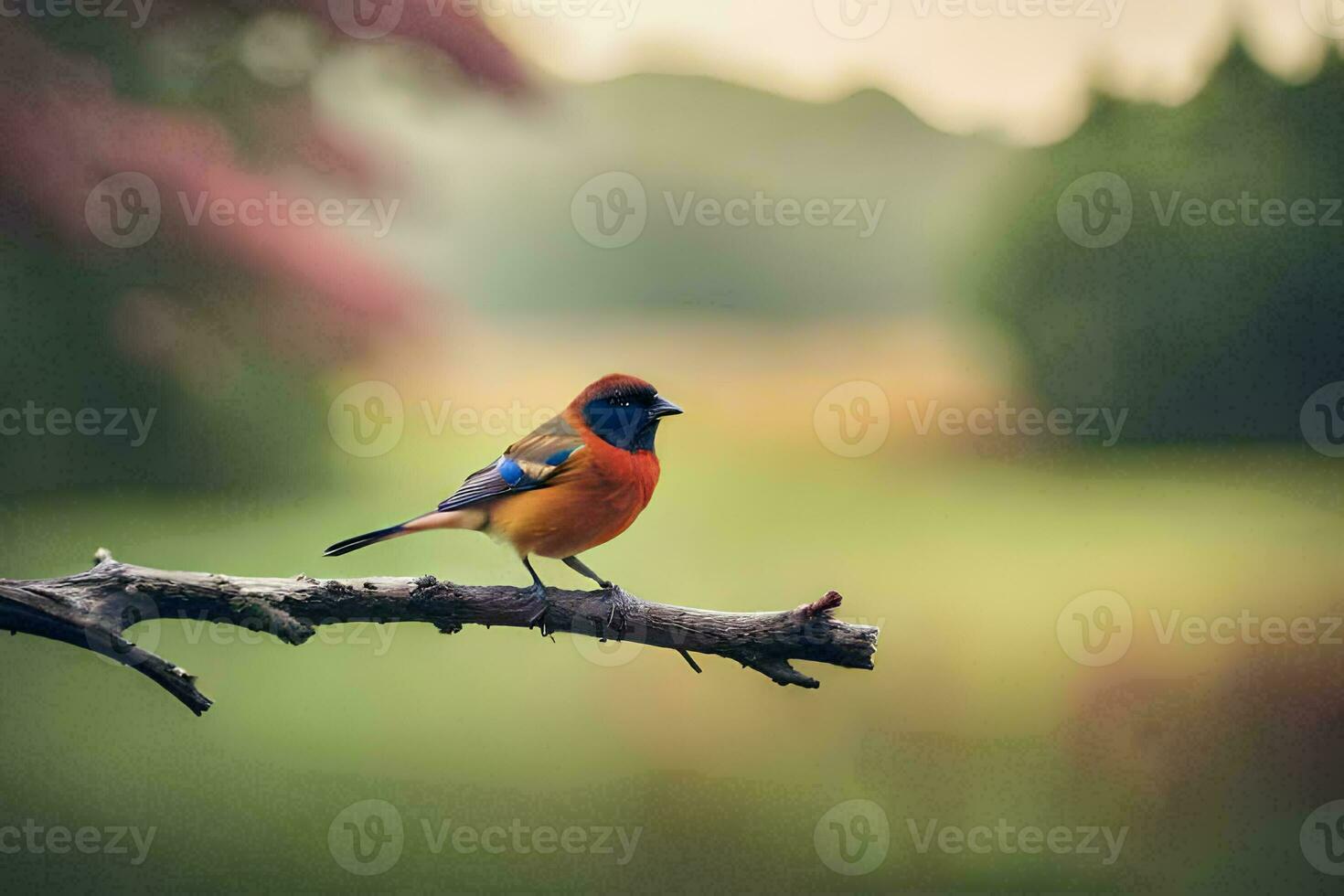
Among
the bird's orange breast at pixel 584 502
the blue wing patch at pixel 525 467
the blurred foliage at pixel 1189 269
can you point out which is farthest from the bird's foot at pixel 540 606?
the blurred foliage at pixel 1189 269

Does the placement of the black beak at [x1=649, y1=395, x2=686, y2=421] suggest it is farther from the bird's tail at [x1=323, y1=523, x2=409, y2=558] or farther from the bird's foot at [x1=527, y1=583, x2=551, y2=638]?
the bird's tail at [x1=323, y1=523, x2=409, y2=558]

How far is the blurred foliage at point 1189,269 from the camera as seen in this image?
121 inches

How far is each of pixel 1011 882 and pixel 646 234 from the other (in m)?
1.93

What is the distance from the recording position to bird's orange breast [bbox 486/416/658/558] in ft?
6.89

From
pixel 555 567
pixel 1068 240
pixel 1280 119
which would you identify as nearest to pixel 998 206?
pixel 1068 240

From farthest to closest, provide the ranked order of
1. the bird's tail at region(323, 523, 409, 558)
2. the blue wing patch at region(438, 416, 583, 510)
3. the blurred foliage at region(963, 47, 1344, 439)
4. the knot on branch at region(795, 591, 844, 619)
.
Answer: the blurred foliage at region(963, 47, 1344, 439)
the blue wing patch at region(438, 416, 583, 510)
the bird's tail at region(323, 523, 409, 558)
the knot on branch at region(795, 591, 844, 619)

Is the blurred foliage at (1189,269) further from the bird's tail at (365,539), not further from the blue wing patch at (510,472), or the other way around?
the bird's tail at (365,539)

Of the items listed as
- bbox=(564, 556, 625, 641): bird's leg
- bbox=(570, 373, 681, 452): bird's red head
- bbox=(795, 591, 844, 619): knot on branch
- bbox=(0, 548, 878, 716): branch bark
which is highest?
bbox=(570, 373, 681, 452): bird's red head

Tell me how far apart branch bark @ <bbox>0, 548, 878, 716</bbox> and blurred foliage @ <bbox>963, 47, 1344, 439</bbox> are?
155 centimetres

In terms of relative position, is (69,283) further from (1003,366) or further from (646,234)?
(1003,366)

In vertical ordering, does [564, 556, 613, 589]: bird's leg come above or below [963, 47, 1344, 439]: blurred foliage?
below

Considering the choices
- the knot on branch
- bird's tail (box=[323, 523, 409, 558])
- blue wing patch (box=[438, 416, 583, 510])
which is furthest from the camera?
blue wing patch (box=[438, 416, 583, 510])

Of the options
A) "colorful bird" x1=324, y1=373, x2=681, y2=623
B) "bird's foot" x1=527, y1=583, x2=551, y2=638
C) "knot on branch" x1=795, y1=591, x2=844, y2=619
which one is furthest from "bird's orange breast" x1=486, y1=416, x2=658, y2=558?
"knot on branch" x1=795, y1=591, x2=844, y2=619

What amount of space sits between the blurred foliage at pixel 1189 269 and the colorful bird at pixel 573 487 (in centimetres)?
145
